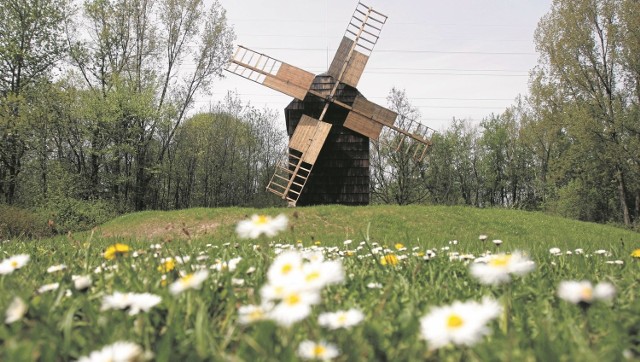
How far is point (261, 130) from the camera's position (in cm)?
4672

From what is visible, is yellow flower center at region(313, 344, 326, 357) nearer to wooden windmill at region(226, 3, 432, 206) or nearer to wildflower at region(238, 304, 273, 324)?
wildflower at region(238, 304, 273, 324)

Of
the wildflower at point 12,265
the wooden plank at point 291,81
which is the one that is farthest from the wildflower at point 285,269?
the wooden plank at point 291,81

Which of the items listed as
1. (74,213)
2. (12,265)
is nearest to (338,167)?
(74,213)

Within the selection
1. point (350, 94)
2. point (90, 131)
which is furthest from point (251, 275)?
point (90, 131)

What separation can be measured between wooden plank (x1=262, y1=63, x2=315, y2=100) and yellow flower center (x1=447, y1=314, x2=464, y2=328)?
17.4 meters

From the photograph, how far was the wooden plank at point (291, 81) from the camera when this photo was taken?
58.5 feet

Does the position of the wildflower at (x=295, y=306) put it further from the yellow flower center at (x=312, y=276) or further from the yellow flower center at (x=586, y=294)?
the yellow flower center at (x=586, y=294)

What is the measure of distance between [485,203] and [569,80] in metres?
26.8

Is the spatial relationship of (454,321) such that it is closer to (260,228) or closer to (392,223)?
(260,228)

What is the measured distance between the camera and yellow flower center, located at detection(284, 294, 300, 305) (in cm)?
84

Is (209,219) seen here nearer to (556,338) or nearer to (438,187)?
(556,338)

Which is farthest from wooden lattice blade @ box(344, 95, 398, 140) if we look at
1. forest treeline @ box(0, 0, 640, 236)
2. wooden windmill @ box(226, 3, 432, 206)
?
forest treeline @ box(0, 0, 640, 236)

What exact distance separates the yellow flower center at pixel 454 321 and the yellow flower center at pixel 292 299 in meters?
0.29

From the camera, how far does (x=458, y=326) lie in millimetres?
750
